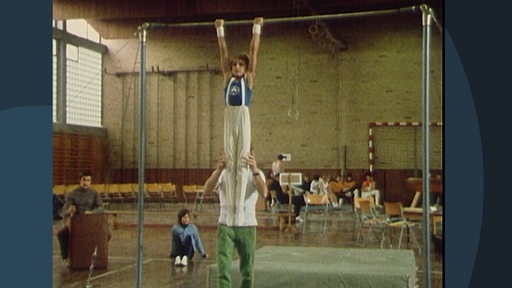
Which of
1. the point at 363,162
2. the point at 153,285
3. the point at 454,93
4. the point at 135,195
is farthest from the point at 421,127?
the point at 153,285

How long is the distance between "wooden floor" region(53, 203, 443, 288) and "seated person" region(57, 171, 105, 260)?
5.2 inches

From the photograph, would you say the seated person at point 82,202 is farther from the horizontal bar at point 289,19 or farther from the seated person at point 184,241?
the horizontal bar at point 289,19

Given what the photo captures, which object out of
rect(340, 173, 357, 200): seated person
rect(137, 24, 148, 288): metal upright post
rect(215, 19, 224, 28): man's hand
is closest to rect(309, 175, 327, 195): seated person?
rect(340, 173, 357, 200): seated person

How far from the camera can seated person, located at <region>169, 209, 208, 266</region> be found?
4449mm

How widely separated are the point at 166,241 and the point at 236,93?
164 cm

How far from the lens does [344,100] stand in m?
4.48

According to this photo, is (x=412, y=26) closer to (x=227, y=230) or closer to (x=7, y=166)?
(x=227, y=230)

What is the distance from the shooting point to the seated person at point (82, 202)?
4.30m

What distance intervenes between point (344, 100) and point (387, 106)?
1.89 feet

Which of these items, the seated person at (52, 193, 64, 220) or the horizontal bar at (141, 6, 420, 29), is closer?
the horizontal bar at (141, 6, 420, 29)

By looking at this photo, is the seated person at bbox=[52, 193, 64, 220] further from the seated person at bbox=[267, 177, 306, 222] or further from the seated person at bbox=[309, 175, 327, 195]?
the seated person at bbox=[309, 175, 327, 195]

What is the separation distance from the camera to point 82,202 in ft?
15.1

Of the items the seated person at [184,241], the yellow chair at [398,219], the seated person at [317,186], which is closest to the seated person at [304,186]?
the seated person at [317,186]

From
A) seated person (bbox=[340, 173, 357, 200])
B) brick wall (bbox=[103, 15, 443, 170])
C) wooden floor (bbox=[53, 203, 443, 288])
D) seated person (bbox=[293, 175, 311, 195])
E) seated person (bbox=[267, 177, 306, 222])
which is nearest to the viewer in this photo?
brick wall (bbox=[103, 15, 443, 170])
